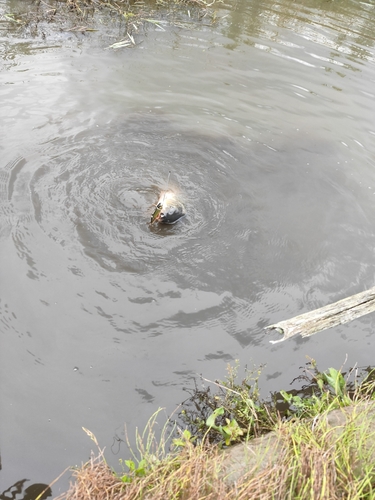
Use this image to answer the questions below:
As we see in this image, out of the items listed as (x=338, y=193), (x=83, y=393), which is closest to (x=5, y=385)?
(x=83, y=393)

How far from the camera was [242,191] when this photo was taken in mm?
6098

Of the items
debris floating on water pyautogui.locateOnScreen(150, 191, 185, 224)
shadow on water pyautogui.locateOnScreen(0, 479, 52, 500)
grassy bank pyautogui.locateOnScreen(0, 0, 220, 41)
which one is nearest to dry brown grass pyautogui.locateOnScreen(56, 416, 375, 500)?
shadow on water pyautogui.locateOnScreen(0, 479, 52, 500)

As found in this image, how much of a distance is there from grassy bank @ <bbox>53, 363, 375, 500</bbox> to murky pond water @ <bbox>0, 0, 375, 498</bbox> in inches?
18.8

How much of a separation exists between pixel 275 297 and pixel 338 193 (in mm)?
2397

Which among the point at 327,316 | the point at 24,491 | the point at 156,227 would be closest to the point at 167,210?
the point at 156,227

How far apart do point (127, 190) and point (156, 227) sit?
802mm

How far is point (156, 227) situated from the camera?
5.38 meters

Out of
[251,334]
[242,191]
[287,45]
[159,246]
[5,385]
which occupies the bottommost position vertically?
[5,385]

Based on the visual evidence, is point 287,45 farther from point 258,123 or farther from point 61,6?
point 61,6

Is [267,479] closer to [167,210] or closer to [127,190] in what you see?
[167,210]

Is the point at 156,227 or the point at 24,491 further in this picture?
the point at 156,227

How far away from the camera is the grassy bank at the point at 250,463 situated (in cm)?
262

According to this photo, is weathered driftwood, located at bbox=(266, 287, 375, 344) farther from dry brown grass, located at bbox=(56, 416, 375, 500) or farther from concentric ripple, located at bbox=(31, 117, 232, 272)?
concentric ripple, located at bbox=(31, 117, 232, 272)

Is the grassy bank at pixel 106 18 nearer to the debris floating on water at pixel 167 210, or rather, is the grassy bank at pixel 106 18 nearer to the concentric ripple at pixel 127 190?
the concentric ripple at pixel 127 190
